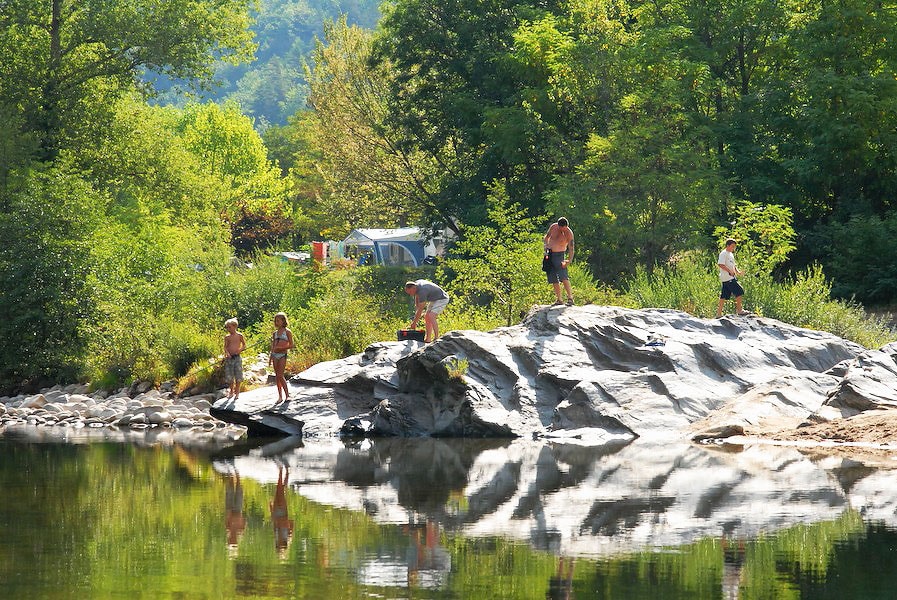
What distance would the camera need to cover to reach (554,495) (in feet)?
44.9

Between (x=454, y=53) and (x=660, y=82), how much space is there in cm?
1002

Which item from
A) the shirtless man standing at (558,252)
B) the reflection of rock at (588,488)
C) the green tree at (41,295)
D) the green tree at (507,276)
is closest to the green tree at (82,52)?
the green tree at (41,295)

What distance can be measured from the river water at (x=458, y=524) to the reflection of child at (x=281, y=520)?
1.9 inches

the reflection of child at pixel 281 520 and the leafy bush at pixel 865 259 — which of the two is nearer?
the reflection of child at pixel 281 520

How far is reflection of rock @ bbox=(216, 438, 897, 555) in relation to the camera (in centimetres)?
1163

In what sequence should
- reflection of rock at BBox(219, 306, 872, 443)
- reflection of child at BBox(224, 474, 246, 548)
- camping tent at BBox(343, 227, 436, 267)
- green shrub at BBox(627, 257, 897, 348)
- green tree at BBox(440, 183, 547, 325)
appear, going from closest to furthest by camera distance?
reflection of child at BBox(224, 474, 246, 548), reflection of rock at BBox(219, 306, 872, 443), green shrub at BBox(627, 257, 897, 348), green tree at BBox(440, 183, 547, 325), camping tent at BBox(343, 227, 436, 267)

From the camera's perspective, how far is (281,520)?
40.8 ft

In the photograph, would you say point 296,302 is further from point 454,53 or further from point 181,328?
point 454,53

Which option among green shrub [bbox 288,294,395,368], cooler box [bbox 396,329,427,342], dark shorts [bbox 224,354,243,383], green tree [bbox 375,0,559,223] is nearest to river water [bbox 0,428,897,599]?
dark shorts [bbox 224,354,243,383]

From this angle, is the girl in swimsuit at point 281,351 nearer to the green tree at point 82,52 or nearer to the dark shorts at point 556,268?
the dark shorts at point 556,268

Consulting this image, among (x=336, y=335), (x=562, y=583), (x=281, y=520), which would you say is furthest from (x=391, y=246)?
(x=562, y=583)

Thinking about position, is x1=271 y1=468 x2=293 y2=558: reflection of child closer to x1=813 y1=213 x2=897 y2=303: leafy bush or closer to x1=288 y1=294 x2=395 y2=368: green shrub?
x1=288 y1=294 x2=395 y2=368: green shrub

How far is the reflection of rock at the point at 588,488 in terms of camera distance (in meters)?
11.6

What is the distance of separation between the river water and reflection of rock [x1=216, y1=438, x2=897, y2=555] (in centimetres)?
4
